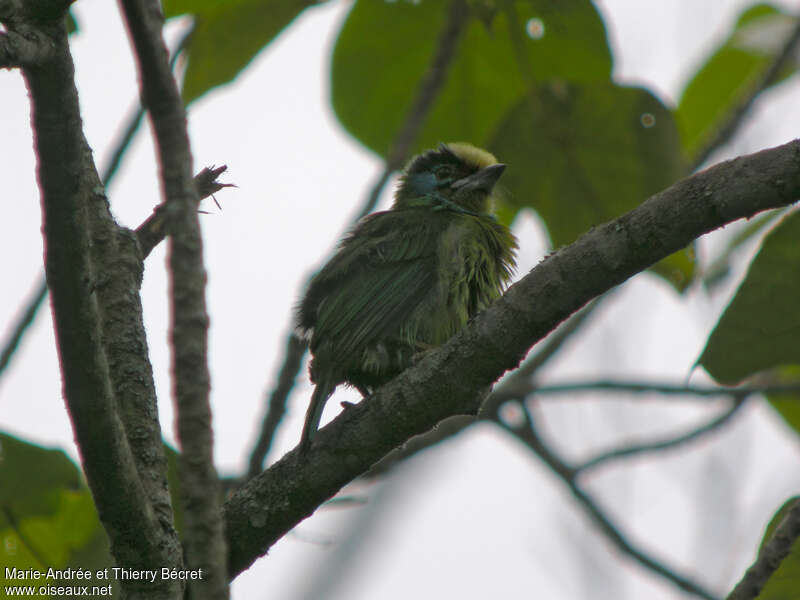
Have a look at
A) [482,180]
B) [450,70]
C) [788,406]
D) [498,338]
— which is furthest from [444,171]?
[498,338]

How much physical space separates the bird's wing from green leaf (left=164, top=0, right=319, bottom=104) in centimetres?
87

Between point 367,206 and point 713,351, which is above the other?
point 367,206

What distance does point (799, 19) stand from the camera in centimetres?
473

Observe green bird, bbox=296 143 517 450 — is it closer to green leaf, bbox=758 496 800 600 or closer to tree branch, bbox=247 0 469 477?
tree branch, bbox=247 0 469 477

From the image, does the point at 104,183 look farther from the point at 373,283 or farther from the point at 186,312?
the point at 186,312

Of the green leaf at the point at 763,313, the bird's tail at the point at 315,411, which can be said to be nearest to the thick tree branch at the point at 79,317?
the bird's tail at the point at 315,411

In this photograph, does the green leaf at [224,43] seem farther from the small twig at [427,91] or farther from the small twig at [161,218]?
the small twig at [161,218]

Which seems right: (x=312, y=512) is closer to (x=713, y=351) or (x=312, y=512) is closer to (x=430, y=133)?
(x=713, y=351)

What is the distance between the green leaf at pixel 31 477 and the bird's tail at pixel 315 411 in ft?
2.20

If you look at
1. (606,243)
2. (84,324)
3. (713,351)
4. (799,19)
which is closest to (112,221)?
(84,324)

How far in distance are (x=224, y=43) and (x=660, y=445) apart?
2.41 meters

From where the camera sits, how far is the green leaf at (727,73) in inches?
186

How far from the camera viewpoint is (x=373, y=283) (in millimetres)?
3881

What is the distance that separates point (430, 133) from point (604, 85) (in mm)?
816
